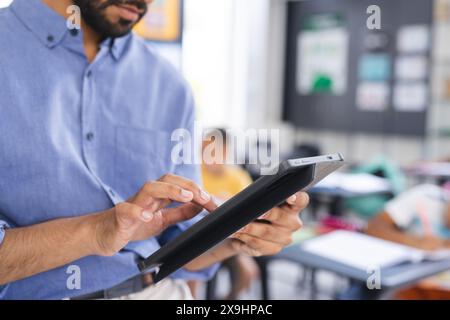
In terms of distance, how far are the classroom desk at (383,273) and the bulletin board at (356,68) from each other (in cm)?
377

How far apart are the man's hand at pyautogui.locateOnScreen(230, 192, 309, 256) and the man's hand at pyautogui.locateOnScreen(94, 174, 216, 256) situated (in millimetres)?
106

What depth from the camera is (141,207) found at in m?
0.71

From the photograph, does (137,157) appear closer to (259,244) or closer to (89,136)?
(89,136)

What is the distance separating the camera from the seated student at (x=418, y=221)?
6.68 feet


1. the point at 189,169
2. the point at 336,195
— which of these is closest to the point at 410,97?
the point at 336,195

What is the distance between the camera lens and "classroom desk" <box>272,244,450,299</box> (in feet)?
4.75

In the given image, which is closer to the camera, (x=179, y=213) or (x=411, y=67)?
(x=179, y=213)

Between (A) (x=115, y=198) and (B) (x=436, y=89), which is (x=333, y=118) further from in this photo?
(A) (x=115, y=198)

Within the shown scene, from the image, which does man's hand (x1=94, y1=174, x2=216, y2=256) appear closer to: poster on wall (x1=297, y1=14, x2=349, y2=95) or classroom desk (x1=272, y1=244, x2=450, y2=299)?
classroom desk (x1=272, y1=244, x2=450, y2=299)

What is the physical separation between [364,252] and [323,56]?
15.3 feet

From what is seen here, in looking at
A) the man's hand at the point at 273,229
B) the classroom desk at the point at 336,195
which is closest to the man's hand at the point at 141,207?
the man's hand at the point at 273,229

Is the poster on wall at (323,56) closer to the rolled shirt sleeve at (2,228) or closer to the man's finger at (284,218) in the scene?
the man's finger at (284,218)
